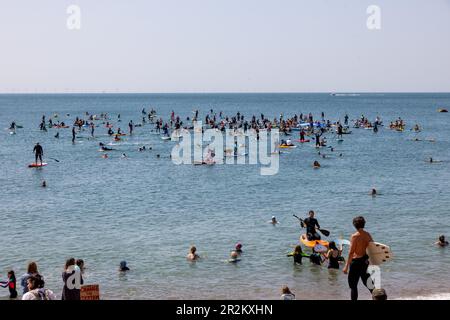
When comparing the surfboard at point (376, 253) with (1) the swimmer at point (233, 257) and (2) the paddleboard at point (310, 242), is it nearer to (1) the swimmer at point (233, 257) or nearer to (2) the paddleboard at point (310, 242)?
(1) the swimmer at point (233, 257)

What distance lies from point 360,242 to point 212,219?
743 inches

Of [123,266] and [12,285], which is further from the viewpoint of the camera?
[123,266]

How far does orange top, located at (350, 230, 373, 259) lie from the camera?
31.4ft

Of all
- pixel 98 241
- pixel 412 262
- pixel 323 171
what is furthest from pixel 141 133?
pixel 412 262

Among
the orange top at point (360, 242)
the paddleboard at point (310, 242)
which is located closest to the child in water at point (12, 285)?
the paddleboard at point (310, 242)

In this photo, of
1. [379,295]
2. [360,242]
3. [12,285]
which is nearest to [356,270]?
[360,242]

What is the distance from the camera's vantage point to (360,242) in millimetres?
9594

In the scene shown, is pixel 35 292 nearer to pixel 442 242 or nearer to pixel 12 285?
pixel 12 285

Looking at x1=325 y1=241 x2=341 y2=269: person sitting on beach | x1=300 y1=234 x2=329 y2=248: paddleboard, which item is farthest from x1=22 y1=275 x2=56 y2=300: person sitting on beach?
x1=300 y1=234 x2=329 y2=248: paddleboard

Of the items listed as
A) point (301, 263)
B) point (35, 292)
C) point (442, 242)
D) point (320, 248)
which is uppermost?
point (35, 292)

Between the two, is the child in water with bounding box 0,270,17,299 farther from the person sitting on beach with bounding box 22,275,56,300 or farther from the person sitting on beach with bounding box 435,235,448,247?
the person sitting on beach with bounding box 435,235,448,247

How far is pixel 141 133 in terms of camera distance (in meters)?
83.1

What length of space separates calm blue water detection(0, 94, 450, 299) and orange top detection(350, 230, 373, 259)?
7.17 meters
